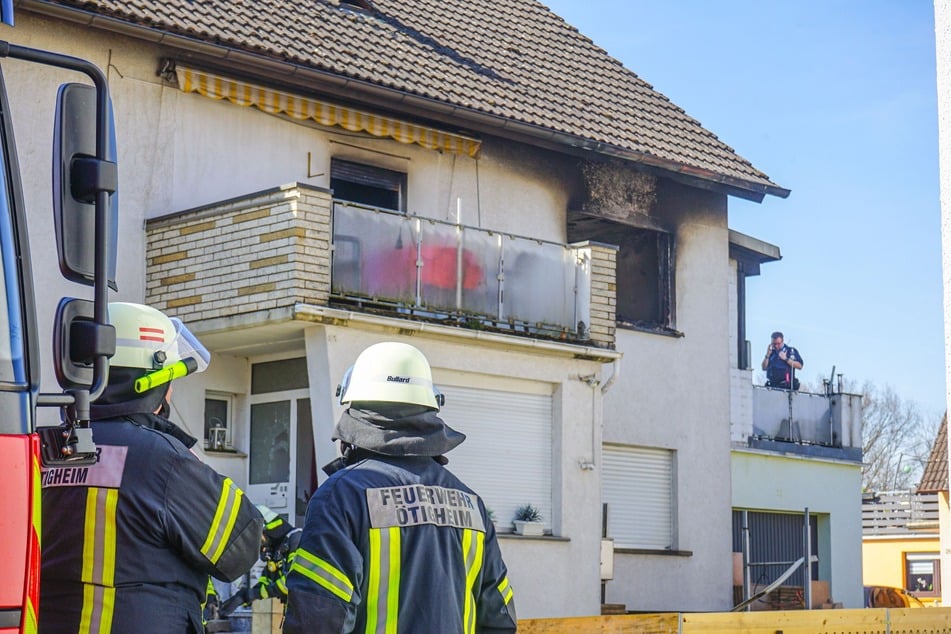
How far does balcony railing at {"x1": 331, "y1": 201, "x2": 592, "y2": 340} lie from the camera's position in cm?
1544

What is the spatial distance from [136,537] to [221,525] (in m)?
0.28

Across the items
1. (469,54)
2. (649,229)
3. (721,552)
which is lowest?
(721,552)

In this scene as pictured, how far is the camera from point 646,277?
20500 mm

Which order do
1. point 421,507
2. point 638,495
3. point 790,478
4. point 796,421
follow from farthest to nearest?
1. point 796,421
2. point 790,478
3. point 638,495
4. point 421,507

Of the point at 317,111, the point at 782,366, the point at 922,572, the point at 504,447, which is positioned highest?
the point at 317,111

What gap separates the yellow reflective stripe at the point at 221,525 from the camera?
16.3 feet

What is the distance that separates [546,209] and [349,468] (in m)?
14.1

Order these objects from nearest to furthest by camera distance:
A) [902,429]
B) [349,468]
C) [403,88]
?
1. [349,468]
2. [403,88]
3. [902,429]

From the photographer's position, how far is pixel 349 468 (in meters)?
5.23

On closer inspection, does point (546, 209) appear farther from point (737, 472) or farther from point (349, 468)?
point (349, 468)

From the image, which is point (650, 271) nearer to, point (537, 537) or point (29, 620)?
point (537, 537)

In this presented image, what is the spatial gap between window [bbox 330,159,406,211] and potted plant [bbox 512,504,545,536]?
12.7 ft

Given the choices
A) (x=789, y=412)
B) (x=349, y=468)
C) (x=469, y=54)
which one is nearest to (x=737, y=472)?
(x=789, y=412)

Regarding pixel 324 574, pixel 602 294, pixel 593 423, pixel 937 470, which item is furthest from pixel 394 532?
pixel 937 470
